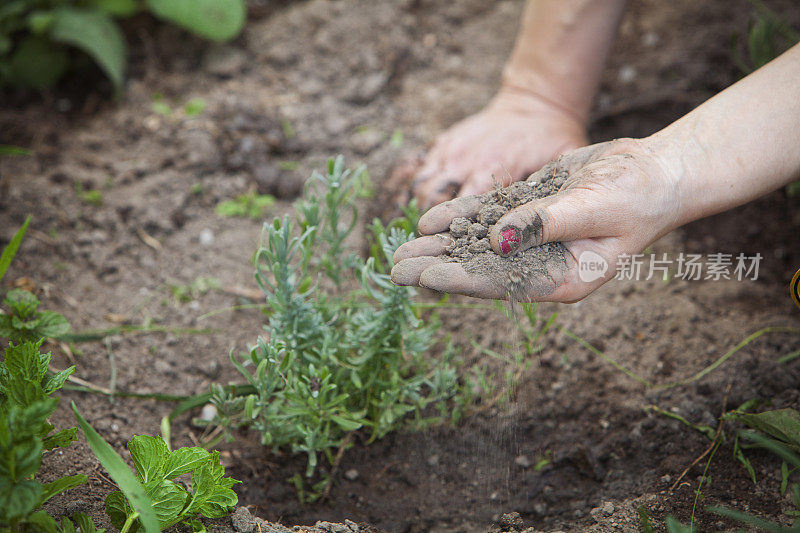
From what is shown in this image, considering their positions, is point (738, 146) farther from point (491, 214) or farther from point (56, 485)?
point (56, 485)

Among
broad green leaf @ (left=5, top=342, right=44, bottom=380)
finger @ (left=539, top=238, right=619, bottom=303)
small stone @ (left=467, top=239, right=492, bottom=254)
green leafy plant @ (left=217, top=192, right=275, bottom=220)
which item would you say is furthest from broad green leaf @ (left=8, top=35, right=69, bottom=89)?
finger @ (left=539, top=238, right=619, bottom=303)

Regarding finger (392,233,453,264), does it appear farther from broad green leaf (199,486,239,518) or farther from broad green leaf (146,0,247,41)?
broad green leaf (146,0,247,41)

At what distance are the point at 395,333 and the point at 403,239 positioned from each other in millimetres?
244

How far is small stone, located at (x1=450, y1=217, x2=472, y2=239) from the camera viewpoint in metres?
1.37

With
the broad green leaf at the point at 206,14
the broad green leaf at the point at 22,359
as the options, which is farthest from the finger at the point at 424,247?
the broad green leaf at the point at 206,14

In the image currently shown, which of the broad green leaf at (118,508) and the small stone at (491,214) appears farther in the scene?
the small stone at (491,214)

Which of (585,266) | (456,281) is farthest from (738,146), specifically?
(456,281)

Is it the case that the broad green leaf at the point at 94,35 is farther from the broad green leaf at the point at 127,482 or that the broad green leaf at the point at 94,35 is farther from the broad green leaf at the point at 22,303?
the broad green leaf at the point at 127,482

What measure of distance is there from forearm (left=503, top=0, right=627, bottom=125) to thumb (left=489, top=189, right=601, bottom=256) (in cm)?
111

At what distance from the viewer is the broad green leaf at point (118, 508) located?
1176 mm

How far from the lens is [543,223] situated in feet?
4.13

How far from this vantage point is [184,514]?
118 centimetres

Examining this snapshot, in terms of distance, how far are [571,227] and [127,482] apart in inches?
39.0

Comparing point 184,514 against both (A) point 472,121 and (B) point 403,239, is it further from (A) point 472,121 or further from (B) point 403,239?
(A) point 472,121
